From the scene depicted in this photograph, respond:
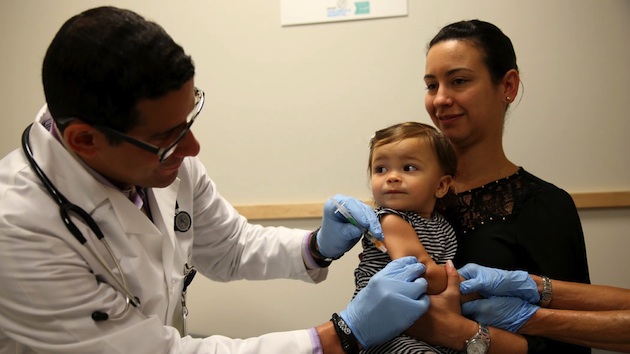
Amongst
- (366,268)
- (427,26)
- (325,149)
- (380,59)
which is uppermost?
(427,26)

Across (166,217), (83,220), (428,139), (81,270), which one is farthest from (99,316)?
(428,139)

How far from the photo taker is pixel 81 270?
3.64 feet

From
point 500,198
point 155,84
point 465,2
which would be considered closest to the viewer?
point 155,84

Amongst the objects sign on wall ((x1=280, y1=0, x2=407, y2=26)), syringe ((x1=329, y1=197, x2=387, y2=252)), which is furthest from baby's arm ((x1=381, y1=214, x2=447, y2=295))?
sign on wall ((x1=280, y1=0, x2=407, y2=26))

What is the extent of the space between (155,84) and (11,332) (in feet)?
2.14

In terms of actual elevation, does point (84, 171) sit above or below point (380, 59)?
below

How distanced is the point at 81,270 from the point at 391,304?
0.75 m

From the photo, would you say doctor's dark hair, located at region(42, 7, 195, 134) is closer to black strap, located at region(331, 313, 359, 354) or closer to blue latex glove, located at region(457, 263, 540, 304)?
black strap, located at region(331, 313, 359, 354)

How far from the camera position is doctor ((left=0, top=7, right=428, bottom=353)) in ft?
3.43

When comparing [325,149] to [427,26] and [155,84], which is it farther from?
[155,84]

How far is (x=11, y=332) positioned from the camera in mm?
1081

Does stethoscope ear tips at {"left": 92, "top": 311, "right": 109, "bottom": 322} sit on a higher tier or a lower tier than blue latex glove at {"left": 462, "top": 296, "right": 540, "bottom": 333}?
higher

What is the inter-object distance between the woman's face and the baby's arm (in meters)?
0.38

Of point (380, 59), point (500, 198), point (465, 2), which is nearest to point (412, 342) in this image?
point (500, 198)
